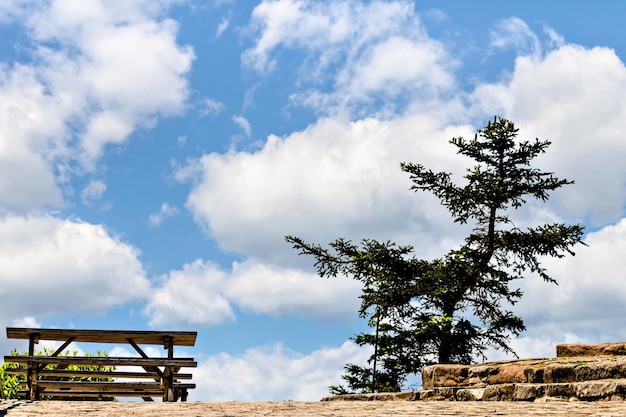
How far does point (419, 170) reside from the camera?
24516 mm

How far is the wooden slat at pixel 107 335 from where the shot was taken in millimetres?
17453

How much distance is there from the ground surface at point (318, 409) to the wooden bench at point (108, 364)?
4.40 metres

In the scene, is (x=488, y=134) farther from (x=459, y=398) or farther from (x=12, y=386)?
(x=12, y=386)

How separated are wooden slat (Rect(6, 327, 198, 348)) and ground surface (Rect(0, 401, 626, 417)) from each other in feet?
16.0

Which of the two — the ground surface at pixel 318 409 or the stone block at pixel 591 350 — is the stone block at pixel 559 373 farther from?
the stone block at pixel 591 350

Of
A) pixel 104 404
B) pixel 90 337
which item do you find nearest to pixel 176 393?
pixel 90 337

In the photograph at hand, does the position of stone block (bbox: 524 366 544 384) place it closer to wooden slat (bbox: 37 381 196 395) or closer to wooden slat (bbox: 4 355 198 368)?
wooden slat (bbox: 4 355 198 368)

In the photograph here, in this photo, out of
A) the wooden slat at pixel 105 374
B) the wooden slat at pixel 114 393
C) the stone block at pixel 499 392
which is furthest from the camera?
the wooden slat at pixel 114 393

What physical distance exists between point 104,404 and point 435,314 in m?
13.3

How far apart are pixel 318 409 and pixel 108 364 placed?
7.42 meters

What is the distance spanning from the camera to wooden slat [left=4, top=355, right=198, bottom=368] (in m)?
16.9

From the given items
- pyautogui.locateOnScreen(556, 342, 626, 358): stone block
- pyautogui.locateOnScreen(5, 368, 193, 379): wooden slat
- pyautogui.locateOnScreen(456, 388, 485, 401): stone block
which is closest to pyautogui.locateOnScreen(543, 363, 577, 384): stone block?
pyautogui.locateOnScreen(456, 388, 485, 401): stone block

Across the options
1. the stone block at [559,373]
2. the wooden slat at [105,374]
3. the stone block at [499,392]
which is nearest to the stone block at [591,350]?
the stone block at [559,373]

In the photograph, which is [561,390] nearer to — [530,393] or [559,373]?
[530,393]
